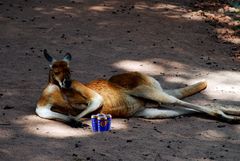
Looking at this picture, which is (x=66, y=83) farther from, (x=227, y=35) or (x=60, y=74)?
(x=227, y=35)

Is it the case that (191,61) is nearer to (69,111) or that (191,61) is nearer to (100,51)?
(100,51)

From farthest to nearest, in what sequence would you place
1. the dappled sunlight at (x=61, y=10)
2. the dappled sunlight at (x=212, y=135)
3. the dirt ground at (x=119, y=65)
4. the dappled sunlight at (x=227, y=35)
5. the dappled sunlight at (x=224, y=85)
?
the dappled sunlight at (x=61, y=10)
the dappled sunlight at (x=227, y=35)
the dappled sunlight at (x=224, y=85)
the dappled sunlight at (x=212, y=135)
the dirt ground at (x=119, y=65)

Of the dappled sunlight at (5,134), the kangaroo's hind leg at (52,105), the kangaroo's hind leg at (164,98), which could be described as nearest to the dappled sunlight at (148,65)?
the kangaroo's hind leg at (164,98)

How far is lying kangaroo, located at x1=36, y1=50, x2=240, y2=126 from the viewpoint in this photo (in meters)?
6.46

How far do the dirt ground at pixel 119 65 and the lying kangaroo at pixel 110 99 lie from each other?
0.14m

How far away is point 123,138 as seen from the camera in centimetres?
594

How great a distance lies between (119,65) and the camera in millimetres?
9062

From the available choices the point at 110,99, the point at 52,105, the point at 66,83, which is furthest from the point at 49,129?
the point at 110,99

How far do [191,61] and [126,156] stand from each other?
14.4ft

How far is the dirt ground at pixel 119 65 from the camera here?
5621 mm

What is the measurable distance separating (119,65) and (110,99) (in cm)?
235

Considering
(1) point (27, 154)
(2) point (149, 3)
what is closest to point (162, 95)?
(1) point (27, 154)

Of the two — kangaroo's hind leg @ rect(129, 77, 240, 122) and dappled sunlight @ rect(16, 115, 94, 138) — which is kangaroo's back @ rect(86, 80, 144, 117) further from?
dappled sunlight @ rect(16, 115, 94, 138)

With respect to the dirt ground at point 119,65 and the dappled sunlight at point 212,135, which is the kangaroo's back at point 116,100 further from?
the dappled sunlight at point 212,135
